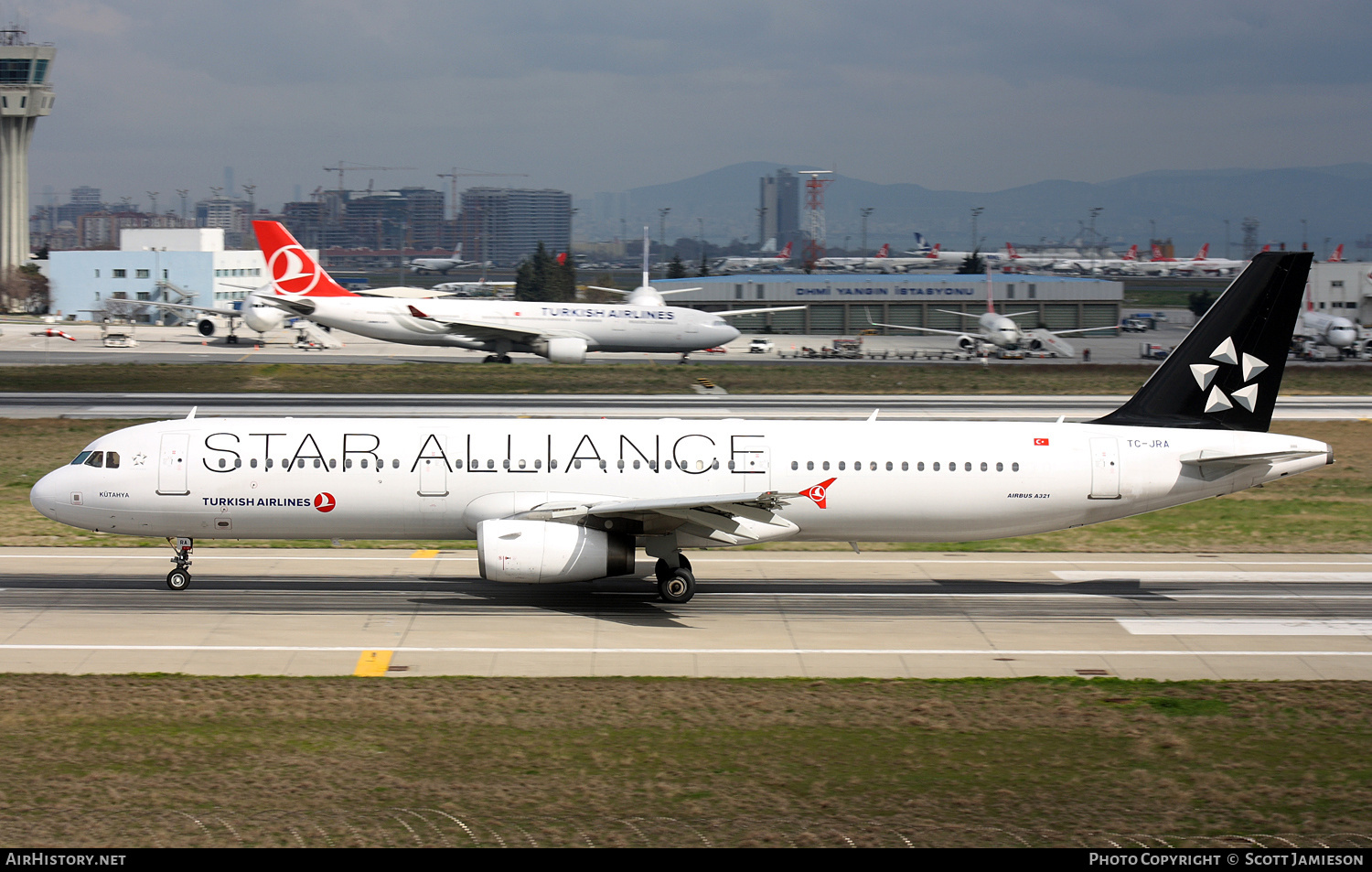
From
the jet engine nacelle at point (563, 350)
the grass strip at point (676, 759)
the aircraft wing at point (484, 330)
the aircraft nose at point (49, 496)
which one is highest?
the aircraft wing at point (484, 330)

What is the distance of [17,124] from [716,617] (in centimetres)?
20009

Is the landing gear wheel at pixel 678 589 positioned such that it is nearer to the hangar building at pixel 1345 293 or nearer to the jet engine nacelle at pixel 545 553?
the jet engine nacelle at pixel 545 553

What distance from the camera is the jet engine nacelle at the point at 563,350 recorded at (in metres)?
85.4

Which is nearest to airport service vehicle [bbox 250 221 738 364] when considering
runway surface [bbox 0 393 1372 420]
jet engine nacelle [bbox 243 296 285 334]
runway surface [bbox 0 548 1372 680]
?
jet engine nacelle [bbox 243 296 285 334]

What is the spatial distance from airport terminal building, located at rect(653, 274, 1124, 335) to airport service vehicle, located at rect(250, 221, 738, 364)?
60.6 metres

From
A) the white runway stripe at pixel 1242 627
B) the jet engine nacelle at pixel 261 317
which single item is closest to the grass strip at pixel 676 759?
the white runway stripe at pixel 1242 627

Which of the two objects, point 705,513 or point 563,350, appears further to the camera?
point 563,350

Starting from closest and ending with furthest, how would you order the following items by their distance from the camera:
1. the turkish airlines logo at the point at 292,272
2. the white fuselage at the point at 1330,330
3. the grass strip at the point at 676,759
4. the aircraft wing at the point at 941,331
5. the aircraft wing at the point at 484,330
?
the grass strip at the point at 676,759
the aircraft wing at the point at 484,330
the turkish airlines logo at the point at 292,272
the white fuselage at the point at 1330,330
the aircraft wing at the point at 941,331

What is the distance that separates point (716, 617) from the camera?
2736 cm

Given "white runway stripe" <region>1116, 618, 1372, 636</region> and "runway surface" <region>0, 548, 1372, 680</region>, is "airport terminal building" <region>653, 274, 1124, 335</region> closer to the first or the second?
"runway surface" <region>0, 548, 1372, 680</region>

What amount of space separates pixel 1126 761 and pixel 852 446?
41.3ft

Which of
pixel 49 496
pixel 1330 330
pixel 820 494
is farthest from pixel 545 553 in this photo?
pixel 1330 330

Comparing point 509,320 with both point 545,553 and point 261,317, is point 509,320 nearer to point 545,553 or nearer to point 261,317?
point 261,317

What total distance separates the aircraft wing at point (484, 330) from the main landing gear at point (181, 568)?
5694 cm
